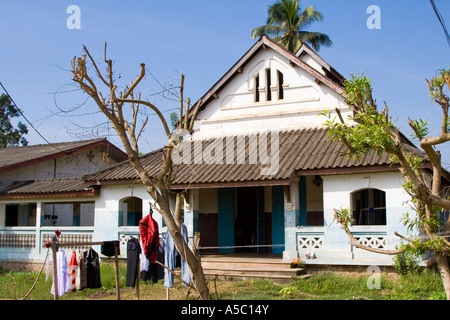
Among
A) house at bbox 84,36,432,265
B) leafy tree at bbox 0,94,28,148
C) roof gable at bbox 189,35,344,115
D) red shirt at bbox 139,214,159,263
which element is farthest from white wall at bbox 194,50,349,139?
leafy tree at bbox 0,94,28,148

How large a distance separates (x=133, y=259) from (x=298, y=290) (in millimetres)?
3869

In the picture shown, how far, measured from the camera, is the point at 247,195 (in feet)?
55.7

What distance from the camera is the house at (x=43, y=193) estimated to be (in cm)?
1752

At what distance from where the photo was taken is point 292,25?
32344mm

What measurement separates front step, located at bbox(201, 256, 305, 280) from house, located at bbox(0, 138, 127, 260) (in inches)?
196

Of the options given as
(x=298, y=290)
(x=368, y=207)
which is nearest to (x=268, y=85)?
(x=368, y=207)

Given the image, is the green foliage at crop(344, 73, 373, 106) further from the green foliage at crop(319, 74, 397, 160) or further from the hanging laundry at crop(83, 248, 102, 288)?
the hanging laundry at crop(83, 248, 102, 288)

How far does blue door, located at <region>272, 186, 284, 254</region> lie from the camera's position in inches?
599

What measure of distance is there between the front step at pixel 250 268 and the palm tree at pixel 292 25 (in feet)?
67.5

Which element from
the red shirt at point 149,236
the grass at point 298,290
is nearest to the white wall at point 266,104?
the grass at point 298,290

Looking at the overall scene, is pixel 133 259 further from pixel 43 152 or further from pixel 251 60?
pixel 43 152

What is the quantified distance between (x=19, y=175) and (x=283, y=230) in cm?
1152
